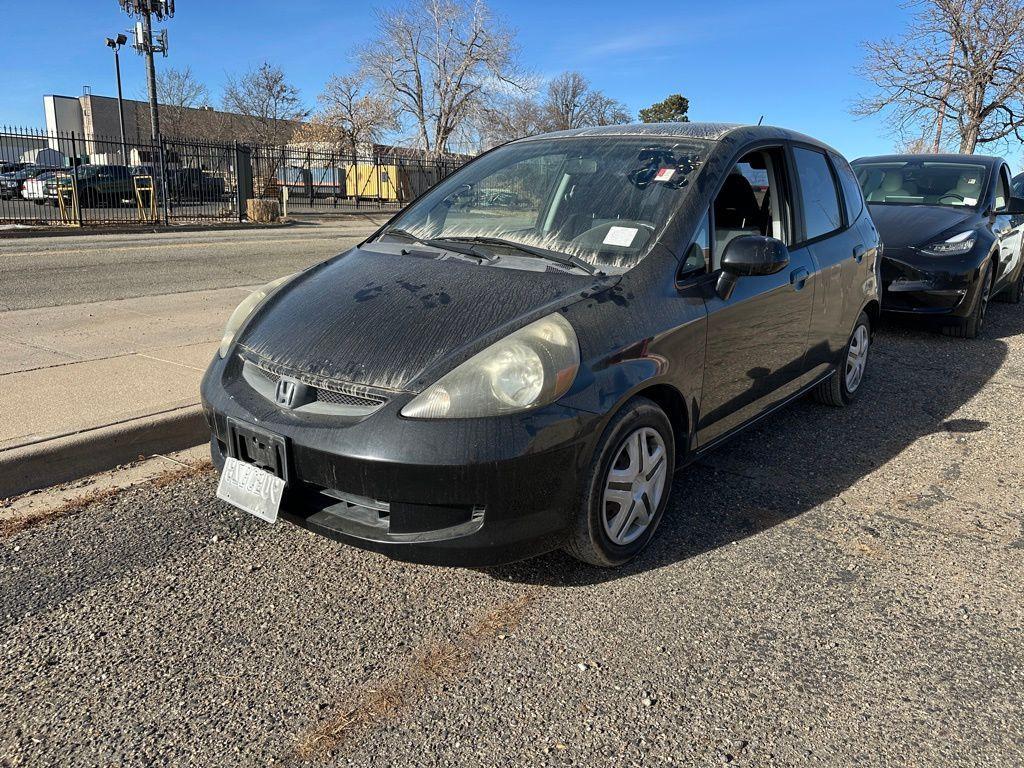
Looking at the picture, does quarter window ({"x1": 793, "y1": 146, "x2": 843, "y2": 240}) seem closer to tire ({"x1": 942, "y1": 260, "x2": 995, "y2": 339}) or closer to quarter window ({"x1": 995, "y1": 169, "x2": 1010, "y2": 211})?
tire ({"x1": 942, "y1": 260, "x2": 995, "y2": 339})

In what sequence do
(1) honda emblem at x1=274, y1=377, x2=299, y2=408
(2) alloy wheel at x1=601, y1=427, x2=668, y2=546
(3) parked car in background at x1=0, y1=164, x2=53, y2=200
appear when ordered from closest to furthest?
1. (1) honda emblem at x1=274, y1=377, x2=299, y2=408
2. (2) alloy wheel at x1=601, y1=427, x2=668, y2=546
3. (3) parked car in background at x1=0, y1=164, x2=53, y2=200

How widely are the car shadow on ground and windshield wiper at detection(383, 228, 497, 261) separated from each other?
4.27 ft

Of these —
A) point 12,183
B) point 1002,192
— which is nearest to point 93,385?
point 1002,192

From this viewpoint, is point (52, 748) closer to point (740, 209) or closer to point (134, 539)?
point (134, 539)

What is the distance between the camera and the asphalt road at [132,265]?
882 cm

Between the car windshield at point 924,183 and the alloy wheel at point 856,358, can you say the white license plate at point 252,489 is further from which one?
the car windshield at point 924,183

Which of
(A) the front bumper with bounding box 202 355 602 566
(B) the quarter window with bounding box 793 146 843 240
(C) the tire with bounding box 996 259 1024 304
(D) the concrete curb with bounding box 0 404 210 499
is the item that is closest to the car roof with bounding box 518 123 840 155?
(B) the quarter window with bounding box 793 146 843 240

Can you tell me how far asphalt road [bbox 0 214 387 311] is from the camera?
8.82 meters

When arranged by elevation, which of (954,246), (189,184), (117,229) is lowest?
(117,229)

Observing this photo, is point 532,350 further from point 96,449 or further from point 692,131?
point 96,449

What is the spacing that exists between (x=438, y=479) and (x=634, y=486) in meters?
0.86

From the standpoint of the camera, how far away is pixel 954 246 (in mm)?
7121

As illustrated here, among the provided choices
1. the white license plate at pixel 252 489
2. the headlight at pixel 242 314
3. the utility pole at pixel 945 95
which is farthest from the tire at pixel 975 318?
the utility pole at pixel 945 95

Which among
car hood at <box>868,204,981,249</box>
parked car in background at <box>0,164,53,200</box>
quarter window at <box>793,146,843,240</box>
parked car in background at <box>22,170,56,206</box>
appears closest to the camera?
quarter window at <box>793,146,843,240</box>
